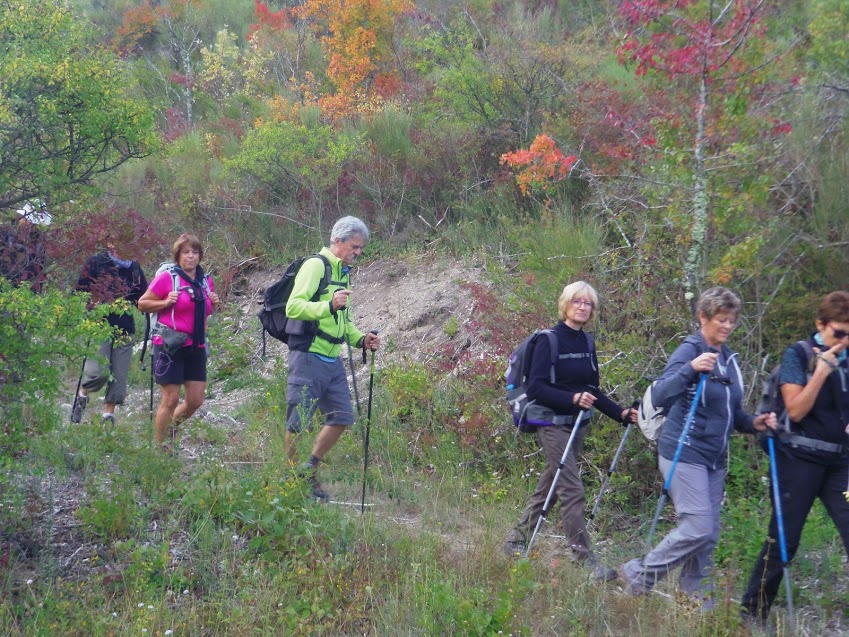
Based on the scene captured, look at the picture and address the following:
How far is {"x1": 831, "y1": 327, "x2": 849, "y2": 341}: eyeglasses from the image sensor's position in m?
4.73

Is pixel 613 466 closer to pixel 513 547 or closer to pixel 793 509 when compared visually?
pixel 513 547

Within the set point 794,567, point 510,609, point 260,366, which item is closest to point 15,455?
point 510,609

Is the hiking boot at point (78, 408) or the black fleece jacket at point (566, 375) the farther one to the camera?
the hiking boot at point (78, 408)

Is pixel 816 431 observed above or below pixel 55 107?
below

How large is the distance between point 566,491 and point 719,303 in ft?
5.12

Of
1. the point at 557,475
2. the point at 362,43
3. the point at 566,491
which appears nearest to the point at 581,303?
the point at 557,475

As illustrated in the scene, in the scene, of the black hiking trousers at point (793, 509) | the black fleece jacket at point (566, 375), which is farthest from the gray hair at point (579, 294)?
the black hiking trousers at point (793, 509)

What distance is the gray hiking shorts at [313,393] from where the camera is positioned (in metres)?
6.45

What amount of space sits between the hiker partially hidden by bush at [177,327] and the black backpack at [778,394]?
15.0 feet

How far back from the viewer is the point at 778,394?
16.1 ft

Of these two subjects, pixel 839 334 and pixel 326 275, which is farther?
pixel 326 275

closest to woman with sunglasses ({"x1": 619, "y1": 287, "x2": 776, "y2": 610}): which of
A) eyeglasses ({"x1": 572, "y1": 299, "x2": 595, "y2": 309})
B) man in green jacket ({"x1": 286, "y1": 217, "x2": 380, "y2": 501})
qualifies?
eyeglasses ({"x1": 572, "y1": 299, "x2": 595, "y2": 309})

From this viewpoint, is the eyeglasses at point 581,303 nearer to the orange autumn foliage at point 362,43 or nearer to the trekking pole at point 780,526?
the trekking pole at point 780,526

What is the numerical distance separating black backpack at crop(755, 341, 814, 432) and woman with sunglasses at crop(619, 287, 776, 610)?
48 millimetres
